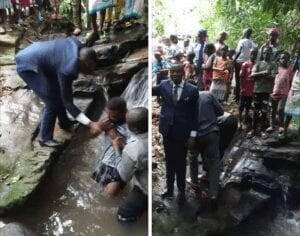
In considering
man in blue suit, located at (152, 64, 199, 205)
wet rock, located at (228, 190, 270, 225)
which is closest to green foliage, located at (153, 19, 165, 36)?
man in blue suit, located at (152, 64, 199, 205)

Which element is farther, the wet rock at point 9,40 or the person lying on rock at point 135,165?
the wet rock at point 9,40

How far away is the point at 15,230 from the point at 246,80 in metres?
1.37

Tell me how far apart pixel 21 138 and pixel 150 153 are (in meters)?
0.69

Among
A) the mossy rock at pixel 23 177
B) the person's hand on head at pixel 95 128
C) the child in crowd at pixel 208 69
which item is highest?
the child in crowd at pixel 208 69

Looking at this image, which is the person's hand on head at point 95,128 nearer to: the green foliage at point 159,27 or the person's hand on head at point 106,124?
the person's hand on head at point 106,124

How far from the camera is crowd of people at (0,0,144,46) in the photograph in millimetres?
2646

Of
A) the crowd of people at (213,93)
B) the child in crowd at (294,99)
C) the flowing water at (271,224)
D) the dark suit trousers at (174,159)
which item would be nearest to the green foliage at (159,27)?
the crowd of people at (213,93)

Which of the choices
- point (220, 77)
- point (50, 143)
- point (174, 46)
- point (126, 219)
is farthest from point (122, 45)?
point (126, 219)

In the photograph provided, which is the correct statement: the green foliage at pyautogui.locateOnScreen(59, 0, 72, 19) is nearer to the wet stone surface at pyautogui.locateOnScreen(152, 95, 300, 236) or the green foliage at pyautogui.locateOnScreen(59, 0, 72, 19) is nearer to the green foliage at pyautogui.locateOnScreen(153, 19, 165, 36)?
the green foliage at pyautogui.locateOnScreen(153, 19, 165, 36)

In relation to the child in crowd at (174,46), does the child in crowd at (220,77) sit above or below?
below

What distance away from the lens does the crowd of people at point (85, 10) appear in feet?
8.68

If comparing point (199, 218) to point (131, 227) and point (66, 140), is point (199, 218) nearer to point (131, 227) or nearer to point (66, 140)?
point (131, 227)

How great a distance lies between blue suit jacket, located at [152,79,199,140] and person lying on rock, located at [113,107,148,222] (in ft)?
0.32

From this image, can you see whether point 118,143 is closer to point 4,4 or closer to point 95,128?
point 95,128
